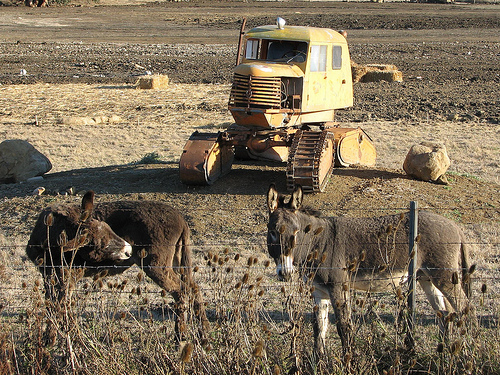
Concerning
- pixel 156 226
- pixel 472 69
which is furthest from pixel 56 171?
pixel 472 69

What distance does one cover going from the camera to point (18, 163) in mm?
15602

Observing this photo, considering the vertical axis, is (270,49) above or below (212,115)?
above

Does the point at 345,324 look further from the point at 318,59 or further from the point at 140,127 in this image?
the point at 140,127

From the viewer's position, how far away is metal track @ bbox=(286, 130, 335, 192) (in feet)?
41.9

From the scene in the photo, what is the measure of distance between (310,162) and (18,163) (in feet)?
24.1

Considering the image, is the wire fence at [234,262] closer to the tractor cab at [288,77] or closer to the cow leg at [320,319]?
the cow leg at [320,319]

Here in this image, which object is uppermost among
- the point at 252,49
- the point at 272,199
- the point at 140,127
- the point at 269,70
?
the point at 252,49

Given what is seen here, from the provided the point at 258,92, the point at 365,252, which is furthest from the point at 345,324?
the point at 258,92

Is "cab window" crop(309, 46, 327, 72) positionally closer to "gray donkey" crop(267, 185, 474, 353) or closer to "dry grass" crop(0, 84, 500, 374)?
"dry grass" crop(0, 84, 500, 374)

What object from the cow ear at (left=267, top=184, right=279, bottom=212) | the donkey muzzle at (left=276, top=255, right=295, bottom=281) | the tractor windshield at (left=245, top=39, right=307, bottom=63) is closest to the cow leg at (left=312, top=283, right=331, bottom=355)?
the donkey muzzle at (left=276, top=255, right=295, bottom=281)

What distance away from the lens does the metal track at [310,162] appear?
12773 millimetres

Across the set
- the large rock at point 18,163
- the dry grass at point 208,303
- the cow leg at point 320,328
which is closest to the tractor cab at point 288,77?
the dry grass at point 208,303

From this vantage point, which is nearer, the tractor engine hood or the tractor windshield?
the tractor engine hood

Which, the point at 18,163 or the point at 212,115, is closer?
the point at 18,163
